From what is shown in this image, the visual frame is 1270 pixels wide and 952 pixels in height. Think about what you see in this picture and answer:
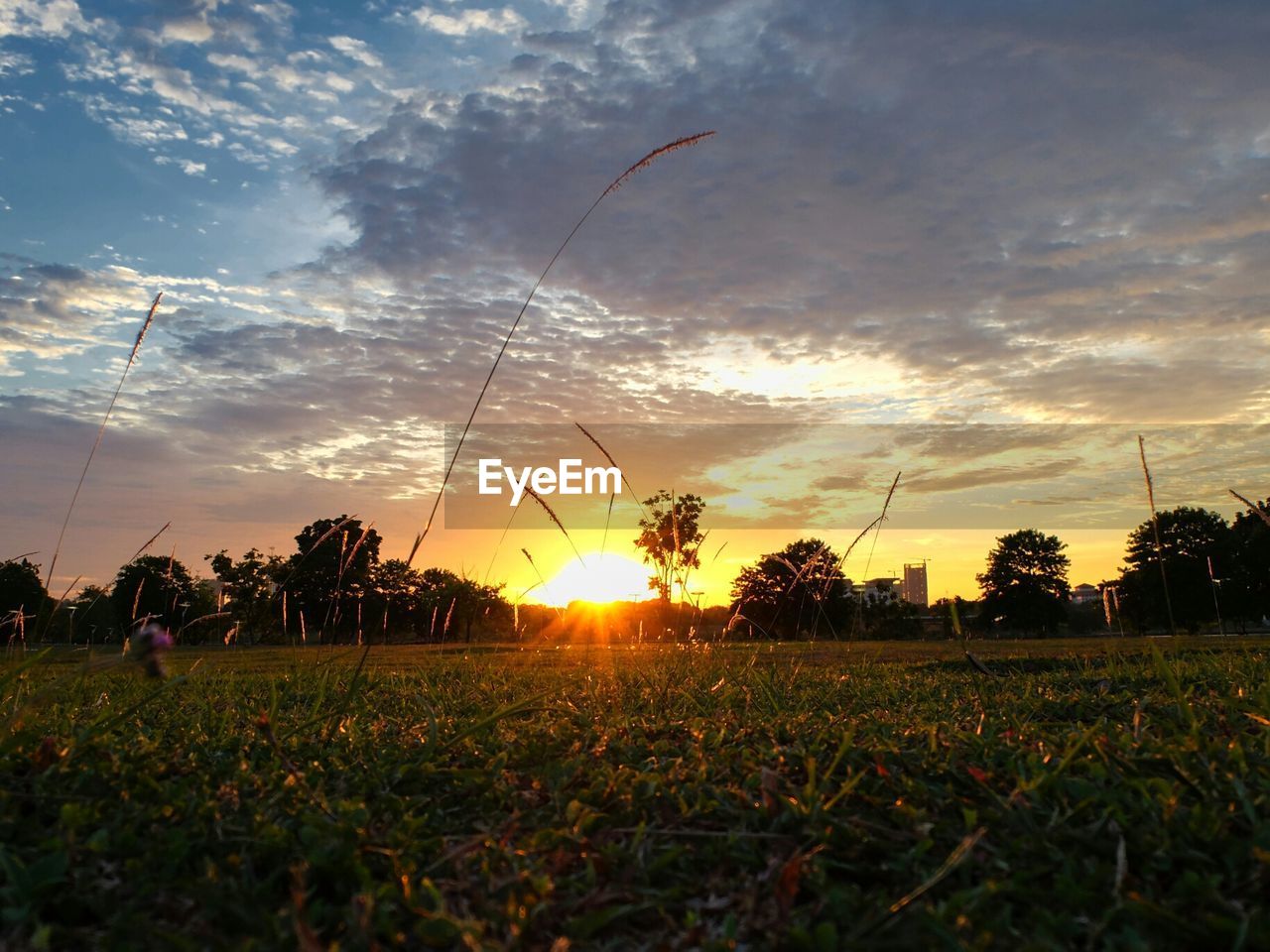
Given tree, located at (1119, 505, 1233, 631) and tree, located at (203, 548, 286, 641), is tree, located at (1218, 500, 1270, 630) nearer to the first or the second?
tree, located at (1119, 505, 1233, 631)

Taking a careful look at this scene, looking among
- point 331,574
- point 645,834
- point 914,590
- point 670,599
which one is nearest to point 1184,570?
point 914,590

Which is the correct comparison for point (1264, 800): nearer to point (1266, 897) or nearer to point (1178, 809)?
point (1178, 809)

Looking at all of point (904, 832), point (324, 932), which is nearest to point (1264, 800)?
point (904, 832)

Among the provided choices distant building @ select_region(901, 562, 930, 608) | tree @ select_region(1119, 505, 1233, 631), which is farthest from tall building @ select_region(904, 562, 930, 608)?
tree @ select_region(1119, 505, 1233, 631)

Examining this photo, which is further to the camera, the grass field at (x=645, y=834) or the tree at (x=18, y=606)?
the tree at (x=18, y=606)

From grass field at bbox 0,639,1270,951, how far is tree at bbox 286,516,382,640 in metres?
1.42

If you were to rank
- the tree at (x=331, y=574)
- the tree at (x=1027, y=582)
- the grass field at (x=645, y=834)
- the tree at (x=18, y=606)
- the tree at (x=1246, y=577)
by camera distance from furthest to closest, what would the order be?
the tree at (x=1027, y=582) → the tree at (x=1246, y=577) → the tree at (x=18, y=606) → the tree at (x=331, y=574) → the grass field at (x=645, y=834)

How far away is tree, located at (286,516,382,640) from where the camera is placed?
480 centimetres

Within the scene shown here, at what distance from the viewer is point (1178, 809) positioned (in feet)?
7.19

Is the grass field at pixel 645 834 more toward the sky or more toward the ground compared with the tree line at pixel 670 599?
more toward the ground

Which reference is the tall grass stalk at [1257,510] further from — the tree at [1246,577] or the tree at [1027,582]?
the tree at [1027,582]

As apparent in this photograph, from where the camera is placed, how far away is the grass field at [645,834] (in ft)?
5.76

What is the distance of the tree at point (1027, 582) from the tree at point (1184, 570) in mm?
10997

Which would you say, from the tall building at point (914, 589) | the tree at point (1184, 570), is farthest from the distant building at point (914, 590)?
the tree at point (1184, 570)
